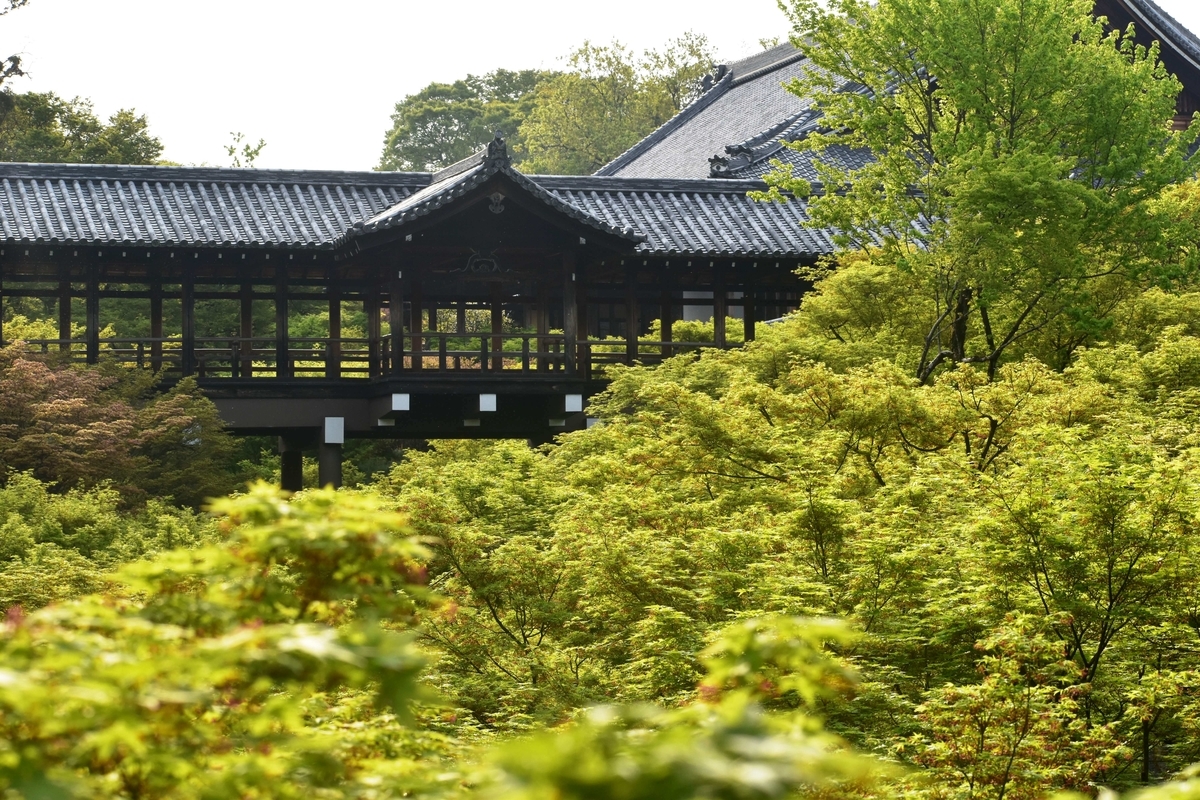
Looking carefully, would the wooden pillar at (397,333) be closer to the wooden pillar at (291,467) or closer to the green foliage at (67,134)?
the wooden pillar at (291,467)

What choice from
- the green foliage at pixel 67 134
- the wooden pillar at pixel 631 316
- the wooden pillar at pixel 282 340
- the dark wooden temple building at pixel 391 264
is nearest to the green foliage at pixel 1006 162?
the dark wooden temple building at pixel 391 264

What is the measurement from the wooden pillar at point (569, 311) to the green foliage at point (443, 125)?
46.6 metres

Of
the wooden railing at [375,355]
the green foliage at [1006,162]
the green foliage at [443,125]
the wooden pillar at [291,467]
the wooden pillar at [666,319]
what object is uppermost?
the green foliage at [443,125]

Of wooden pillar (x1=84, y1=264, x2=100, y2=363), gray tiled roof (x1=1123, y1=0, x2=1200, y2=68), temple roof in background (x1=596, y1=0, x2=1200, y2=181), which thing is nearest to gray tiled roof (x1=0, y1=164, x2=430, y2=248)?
wooden pillar (x1=84, y1=264, x2=100, y2=363)

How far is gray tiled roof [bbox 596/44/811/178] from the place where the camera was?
116ft

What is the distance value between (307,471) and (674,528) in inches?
667

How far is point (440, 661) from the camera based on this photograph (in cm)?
872

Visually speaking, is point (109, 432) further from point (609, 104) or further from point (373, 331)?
point (609, 104)

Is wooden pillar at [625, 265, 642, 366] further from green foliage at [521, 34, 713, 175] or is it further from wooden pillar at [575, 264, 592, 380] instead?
green foliage at [521, 34, 713, 175]

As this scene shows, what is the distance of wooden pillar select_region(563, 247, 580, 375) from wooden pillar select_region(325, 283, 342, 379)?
3229mm

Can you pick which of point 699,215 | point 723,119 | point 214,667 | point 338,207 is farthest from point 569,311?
Answer: point 214,667

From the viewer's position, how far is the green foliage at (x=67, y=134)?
127ft

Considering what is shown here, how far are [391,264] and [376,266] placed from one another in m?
0.82

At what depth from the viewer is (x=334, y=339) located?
21359mm
